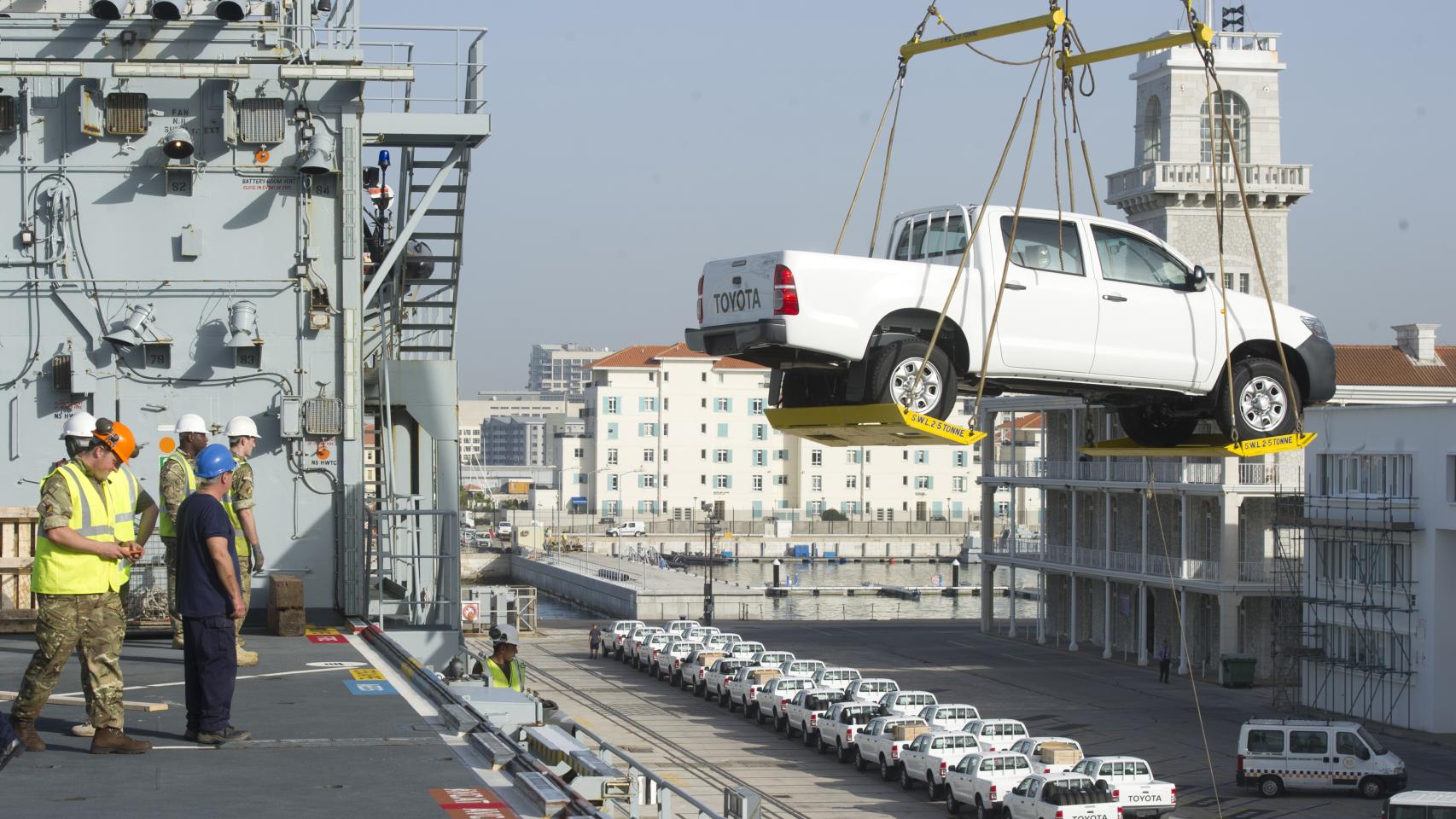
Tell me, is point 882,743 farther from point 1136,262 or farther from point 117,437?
point 117,437

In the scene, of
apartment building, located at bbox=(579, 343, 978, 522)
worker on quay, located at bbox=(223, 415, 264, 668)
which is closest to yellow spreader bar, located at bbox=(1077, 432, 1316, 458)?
worker on quay, located at bbox=(223, 415, 264, 668)

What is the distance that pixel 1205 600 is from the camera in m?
57.6

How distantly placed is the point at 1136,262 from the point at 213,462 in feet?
26.2

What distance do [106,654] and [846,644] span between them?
61.6 m

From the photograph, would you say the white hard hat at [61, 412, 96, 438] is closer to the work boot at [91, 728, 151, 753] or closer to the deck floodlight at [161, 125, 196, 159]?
the work boot at [91, 728, 151, 753]

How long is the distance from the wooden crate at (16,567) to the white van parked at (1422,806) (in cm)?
2124

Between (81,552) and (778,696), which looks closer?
(81,552)

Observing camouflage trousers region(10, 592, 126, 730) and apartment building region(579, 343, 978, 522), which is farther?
apartment building region(579, 343, 978, 522)

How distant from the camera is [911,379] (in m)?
14.1

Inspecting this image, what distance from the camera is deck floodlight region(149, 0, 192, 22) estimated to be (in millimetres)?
20375

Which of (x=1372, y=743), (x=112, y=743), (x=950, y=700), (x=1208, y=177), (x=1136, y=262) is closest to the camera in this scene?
(x=112, y=743)

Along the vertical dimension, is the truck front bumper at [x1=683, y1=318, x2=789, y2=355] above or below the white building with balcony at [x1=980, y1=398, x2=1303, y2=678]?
above

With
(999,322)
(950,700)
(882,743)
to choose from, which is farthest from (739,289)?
(950,700)

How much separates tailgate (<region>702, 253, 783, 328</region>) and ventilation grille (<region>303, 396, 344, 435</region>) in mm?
6920
